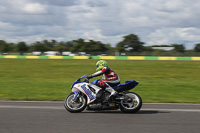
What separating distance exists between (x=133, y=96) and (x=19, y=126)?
323 cm

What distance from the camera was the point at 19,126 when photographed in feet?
19.4

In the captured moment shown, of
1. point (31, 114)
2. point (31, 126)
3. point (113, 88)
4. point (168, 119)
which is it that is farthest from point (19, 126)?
point (168, 119)

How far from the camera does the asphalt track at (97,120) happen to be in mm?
5649

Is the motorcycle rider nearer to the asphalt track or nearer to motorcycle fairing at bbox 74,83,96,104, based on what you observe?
motorcycle fairing at bbox 74,83,96,104

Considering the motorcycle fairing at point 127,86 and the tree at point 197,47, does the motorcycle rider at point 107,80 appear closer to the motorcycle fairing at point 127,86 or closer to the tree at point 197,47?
the motorcycle fairing at point 127,86

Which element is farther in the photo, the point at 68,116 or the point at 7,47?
the point at 7,47

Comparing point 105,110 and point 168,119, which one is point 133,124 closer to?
point 168,119

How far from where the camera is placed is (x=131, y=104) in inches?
298

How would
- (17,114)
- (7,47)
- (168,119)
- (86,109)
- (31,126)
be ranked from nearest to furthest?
(31,126) < (168,119) < (17,114) < (86,109) < (7,47)

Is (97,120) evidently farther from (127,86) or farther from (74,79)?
(74,79)

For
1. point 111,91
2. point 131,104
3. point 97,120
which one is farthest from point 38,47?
point 97,120

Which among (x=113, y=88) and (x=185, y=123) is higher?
(x=113, y=88)

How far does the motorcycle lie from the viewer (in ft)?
24.9

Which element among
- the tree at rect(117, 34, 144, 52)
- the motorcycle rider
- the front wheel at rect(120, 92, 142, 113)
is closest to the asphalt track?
the front wheel at rect(120, 92, 142, 113)
